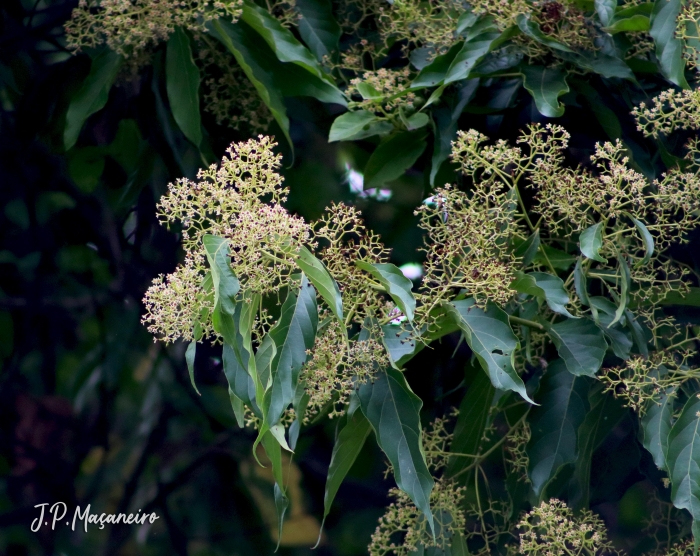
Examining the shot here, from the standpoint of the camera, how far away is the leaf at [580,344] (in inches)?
34.9

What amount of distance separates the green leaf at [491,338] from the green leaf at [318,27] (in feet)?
1.82

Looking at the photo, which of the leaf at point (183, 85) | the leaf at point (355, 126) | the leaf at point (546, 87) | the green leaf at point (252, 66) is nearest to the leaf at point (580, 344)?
the leaf at point (546, 87)

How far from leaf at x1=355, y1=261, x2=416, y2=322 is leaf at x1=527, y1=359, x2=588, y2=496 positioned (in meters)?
0.29

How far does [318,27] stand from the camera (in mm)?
1229

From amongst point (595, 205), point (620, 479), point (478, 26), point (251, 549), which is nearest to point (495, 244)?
point (595, 205)

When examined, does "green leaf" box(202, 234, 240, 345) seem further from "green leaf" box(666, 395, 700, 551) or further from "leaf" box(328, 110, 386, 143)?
"green leaf" box(666, 395, 700, 551)

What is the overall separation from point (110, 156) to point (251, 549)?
2.35 feet

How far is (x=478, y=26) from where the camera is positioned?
1.05 m

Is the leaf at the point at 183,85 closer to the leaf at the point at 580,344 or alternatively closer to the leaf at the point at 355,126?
the leaf at the point at 355,126

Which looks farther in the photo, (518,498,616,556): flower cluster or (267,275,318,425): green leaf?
(518,498,616,556): flower cluster

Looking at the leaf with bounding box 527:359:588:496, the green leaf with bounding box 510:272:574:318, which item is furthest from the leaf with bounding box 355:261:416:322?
the leaf with bounding box 527:359:588:496

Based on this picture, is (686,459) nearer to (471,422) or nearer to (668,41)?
(471,422)

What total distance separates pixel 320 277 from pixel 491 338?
0.68 ft

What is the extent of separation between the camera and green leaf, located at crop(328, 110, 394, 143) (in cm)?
107
